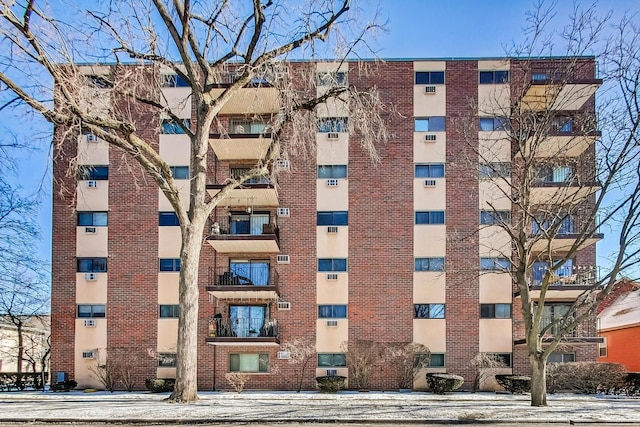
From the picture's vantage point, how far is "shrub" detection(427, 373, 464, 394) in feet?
67.3

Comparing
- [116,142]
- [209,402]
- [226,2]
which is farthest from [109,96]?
[209,402]

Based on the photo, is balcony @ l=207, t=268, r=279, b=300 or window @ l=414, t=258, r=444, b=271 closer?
balcony @ l=207, t=268, r=279, b=300

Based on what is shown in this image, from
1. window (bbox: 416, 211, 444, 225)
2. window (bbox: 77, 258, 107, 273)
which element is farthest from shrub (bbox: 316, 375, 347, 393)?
window (bbox: 77, 258, 107, 273)

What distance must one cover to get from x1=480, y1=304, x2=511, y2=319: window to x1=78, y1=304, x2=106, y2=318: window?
15286 mm

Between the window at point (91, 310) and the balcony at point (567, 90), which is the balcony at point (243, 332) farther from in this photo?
the balcony at point (567, 90)

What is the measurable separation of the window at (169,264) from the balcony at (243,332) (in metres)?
2.79

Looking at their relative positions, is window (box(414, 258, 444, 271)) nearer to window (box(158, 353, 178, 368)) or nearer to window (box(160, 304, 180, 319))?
window (box(160, 304, 180, 319))

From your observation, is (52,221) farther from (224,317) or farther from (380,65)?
(380,65)

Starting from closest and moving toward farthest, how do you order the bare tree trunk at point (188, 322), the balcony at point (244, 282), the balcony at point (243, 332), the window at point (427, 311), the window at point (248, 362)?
1. the bare tree trunk at point (188, 322)
2. the balcony at point (243, 332)
3. the balcony at point (244, 282)
4. the window at point (248, 362)
5. the window at point (427, 311)

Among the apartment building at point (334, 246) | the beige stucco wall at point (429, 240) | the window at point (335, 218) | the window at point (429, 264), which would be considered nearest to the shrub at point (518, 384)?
the apartment building at point (334, 246)

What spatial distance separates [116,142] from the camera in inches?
555

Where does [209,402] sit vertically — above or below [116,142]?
below

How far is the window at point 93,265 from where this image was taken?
23.2m

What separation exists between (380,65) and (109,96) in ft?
41.6
